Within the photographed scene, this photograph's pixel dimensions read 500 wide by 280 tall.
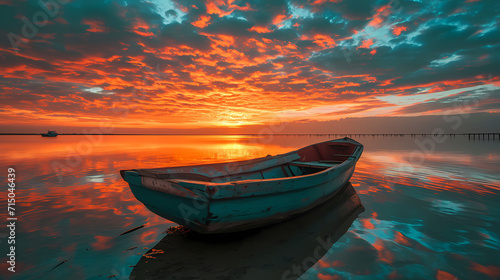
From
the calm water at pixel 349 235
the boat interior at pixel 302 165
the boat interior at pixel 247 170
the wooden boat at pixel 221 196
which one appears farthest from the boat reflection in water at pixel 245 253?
the boat interior at pixel 302 165

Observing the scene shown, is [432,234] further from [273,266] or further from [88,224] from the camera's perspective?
[88,224]

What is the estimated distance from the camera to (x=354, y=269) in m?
4.01

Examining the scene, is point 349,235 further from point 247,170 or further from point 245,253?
point 247,170

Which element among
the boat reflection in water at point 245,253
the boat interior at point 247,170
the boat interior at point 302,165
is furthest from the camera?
the boat interior at point 302,165

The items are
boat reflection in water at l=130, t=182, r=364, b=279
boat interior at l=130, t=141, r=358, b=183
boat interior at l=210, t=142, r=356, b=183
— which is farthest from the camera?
boat interior at l=210, t=142, r=356, b=183

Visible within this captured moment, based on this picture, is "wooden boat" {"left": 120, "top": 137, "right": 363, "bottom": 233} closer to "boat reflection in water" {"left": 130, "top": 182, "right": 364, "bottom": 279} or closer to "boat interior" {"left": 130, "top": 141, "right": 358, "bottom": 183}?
"boat interior" {"left": 130, "top": 141, "right": 358, "bottom": 183}

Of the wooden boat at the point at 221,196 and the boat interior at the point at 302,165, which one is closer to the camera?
the wooden boat at the point at 221,196

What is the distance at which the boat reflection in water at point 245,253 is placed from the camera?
384 centimetres

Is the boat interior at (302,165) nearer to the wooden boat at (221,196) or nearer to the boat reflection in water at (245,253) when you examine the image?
the wooden boat at (221,196)

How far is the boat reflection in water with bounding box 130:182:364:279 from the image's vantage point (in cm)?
384

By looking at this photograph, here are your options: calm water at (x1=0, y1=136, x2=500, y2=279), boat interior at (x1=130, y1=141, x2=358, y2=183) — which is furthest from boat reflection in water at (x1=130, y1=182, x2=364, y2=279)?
boat interior at (x1=130, y1=141, x2=358, y2=183)

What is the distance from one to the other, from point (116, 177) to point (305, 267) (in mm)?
11279

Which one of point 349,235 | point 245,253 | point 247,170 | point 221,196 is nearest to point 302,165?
point 247,170

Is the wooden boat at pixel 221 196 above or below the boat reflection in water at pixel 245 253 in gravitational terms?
above
